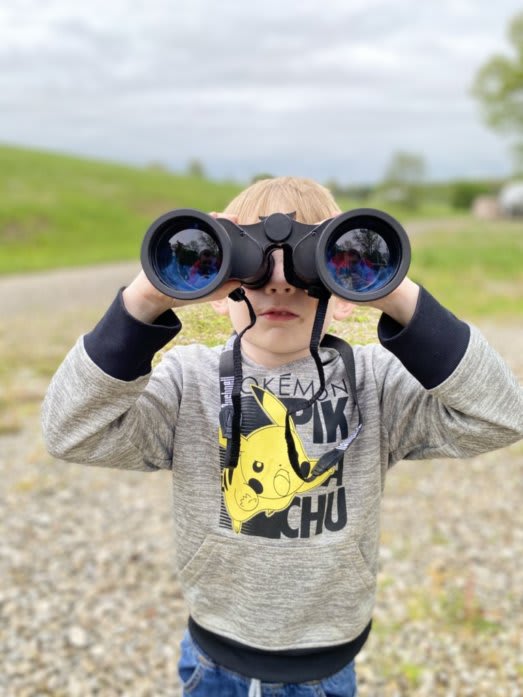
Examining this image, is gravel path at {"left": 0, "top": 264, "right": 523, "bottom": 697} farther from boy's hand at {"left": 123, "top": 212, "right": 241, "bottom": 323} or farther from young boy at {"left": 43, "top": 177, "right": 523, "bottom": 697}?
boy's hand at {"left": 123, "top": 212, "right": 241, "bottom": 323}

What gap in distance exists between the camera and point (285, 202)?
146 centimetres

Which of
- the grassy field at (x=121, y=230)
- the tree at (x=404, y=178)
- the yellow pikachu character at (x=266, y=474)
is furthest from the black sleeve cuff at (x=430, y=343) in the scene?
the tree at (x=404, y=178)

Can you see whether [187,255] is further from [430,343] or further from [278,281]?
[430,343]

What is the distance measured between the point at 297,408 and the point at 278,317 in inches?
8.0

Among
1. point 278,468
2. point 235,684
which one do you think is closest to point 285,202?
point 278,468

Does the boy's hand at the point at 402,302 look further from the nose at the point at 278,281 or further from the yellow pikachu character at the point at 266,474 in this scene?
the yellow pikachu character at the point at 266,474

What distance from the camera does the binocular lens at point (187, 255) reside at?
1219mm

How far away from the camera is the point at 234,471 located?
4.86ft

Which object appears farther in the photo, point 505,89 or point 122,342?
point 505,89

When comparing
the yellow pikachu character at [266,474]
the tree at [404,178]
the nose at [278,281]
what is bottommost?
the yellow pikachu character at [266,474]

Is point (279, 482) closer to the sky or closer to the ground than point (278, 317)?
closer to the ground

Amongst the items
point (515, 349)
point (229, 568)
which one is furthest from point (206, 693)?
point (515, 349)

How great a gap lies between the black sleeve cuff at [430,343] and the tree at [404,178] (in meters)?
45.8

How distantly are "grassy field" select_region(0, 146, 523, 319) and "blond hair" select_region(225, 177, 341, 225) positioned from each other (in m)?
8.15
